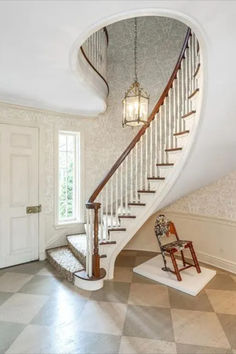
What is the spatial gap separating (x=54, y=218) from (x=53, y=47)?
2.77m

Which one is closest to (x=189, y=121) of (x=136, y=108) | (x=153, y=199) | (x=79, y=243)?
(x=136, y=108)

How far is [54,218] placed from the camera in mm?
3908

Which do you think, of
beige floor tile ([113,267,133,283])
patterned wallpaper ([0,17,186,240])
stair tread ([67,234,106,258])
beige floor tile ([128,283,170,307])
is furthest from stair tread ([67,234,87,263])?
beige floor tile ([128,283,170,307])

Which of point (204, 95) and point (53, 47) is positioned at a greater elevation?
point (53, 47)

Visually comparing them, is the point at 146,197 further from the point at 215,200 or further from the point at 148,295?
the point at 215,200

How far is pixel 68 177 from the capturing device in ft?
13.6

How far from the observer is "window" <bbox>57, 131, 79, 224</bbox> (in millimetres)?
4074

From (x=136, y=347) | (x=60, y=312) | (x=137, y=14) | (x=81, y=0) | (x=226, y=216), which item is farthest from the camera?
(x=226, y=216)

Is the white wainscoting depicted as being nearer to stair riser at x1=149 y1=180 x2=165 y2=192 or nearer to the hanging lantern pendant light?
stair riser at x1=149 y1=180 x2=165 y2=192

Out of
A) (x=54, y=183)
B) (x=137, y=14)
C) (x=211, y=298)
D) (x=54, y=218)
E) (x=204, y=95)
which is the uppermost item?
(x=137, y=14)

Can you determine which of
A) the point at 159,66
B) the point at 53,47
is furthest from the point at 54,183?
the point at 159,66

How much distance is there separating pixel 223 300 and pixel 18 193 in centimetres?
327

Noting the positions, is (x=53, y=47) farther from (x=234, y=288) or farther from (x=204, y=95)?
(x=234, y=288)

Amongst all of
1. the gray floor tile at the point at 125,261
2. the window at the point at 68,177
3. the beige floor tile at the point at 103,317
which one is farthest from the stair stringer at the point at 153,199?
the window at the point at 68,177
